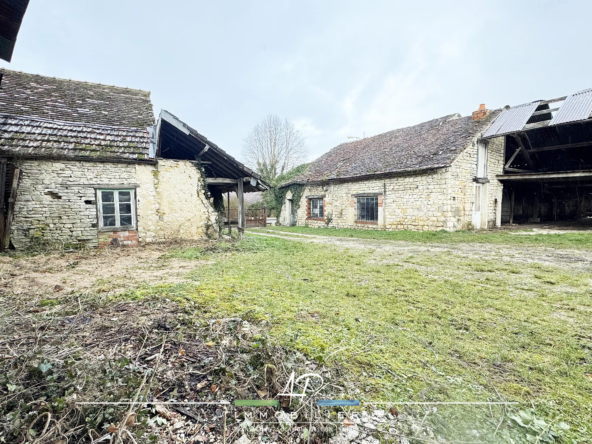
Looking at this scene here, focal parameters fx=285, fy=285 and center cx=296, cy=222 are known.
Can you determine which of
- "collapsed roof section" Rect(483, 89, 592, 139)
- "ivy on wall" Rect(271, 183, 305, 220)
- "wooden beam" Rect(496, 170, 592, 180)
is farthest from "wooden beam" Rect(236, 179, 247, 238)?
"wooden beam" Rect(496, 170, 592, 180)

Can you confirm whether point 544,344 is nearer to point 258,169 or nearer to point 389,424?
point 389,424

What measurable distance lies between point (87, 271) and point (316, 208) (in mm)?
15061

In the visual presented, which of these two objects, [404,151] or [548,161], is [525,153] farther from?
[404,151]

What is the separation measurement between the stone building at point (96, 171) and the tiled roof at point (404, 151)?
25.7 ft

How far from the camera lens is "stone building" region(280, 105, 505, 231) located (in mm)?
12891

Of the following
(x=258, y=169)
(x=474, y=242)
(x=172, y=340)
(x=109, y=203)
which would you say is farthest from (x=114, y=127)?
(x=258, y=169)

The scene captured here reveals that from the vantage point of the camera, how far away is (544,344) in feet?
8.59

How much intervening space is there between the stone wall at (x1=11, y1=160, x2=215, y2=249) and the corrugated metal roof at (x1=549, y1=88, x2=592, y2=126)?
48.3 ft

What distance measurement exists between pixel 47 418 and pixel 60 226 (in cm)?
837

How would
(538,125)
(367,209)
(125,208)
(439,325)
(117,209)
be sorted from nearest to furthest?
(439,325) < (117,209) < (125,208) < (538,125) < (367,209)

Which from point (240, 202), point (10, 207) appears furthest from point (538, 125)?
point (10, 207)

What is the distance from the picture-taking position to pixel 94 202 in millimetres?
8273

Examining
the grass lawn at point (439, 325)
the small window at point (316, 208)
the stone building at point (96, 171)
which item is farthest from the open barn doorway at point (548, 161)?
the stone building at point (96, 171)

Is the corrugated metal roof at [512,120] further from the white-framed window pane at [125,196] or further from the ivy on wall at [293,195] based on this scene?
the white-framed window pane at [125,196]
